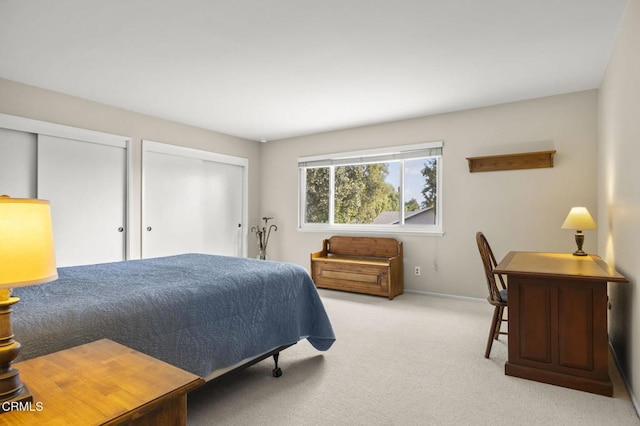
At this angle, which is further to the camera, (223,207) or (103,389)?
(223,207)

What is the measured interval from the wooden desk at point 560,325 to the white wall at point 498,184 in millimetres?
1700

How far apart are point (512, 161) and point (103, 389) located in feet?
14.7

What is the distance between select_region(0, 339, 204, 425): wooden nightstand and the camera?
906 mm

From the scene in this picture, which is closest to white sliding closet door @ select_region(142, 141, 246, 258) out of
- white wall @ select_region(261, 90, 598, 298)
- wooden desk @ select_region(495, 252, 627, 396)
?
white wall @ select_region(261, 90, 598, 298)

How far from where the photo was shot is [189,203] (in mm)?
5324

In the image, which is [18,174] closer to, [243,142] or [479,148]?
[243,142]

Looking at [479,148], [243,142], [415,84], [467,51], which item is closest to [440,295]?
[479,148]

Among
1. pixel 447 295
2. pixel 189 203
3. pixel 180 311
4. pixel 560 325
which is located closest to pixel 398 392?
pixel 560 325

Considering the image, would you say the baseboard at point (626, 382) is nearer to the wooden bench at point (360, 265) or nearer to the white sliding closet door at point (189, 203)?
the wooden bench at point (360, 265)

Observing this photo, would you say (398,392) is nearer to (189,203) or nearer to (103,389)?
(103,389)

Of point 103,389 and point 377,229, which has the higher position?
point 377,229

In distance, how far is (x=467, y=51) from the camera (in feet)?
9.68

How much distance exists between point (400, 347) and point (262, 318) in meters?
1.31

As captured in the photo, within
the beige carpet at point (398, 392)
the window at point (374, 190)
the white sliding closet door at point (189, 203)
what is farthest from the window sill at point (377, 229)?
the beige carpet at point (398, 392)
